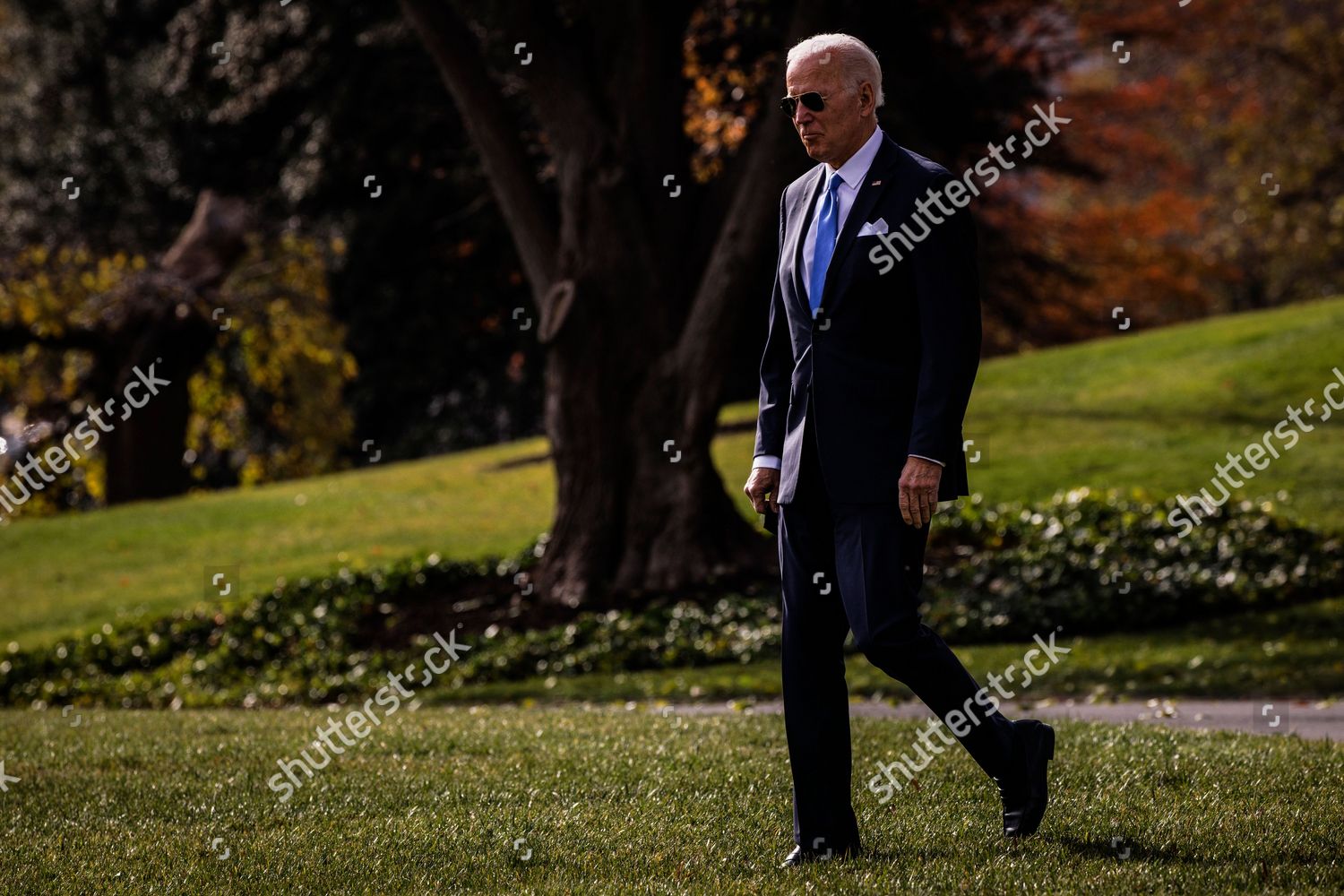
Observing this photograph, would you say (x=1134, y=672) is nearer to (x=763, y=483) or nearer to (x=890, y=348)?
(x=763, y=483)

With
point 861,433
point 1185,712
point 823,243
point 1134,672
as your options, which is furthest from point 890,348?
point 1134,672

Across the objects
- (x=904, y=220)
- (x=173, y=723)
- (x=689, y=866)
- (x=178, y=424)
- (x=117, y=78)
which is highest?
(x=117, y=78)

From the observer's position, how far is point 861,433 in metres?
4.09

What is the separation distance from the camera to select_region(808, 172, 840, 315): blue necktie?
421cm

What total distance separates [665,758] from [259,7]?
37.5ft

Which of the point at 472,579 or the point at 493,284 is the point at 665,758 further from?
the point at 493,284

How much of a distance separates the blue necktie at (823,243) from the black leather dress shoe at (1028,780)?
139 centimetres

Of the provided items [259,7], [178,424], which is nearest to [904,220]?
[259,7]

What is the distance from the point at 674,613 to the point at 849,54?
25.8ft

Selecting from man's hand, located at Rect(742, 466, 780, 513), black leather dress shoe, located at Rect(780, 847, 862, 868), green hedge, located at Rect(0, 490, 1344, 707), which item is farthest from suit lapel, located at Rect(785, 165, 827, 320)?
green hedge, located at Rect(0, 490, 1344, 707)

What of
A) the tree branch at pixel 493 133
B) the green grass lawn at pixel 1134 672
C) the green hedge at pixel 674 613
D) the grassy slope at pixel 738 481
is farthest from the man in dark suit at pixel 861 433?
the tree branch at pixel 493 133

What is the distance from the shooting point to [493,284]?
688 inches

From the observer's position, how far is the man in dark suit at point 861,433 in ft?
13.1

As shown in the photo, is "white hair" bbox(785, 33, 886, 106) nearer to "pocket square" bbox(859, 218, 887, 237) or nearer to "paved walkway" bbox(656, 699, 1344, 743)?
"pocket square" bbox(859, 218, 887, 237)
